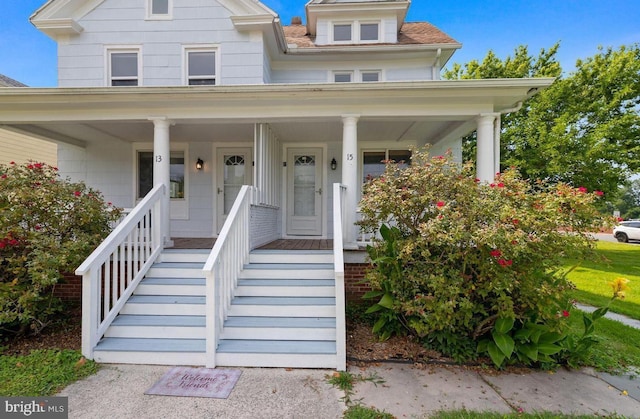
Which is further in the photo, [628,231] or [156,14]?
A: [628,231]

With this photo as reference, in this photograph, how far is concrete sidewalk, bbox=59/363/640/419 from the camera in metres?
2.54

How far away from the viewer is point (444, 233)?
3.19 m

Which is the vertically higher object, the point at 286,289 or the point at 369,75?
the point at 369,75

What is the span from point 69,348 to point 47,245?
120 centimetres

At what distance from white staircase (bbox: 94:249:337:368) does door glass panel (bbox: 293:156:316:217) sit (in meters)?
3.04

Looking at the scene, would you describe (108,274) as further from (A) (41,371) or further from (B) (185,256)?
(B) (185,256)

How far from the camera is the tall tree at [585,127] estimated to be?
11445mm

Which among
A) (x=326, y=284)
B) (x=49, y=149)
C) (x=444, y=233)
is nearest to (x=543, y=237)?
(x=444, y=233)

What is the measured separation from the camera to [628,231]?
18.0 metres

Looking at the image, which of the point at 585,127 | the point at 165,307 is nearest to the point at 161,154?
the point at 165,307

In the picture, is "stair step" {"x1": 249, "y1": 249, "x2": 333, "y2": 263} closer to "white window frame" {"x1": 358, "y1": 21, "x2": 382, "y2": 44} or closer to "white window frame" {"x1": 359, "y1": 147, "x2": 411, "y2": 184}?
"white window frame" {"x1": 359, "y1": 147, "x2": 411, "y2": 184}

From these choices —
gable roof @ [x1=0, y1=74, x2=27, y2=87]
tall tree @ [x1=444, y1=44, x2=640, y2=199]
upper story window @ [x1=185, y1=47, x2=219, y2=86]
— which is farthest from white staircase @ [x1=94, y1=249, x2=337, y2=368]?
gable roof @ [x1=0, y1=74, x2=27, y2=87]

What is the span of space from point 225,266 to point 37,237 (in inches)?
88.5
